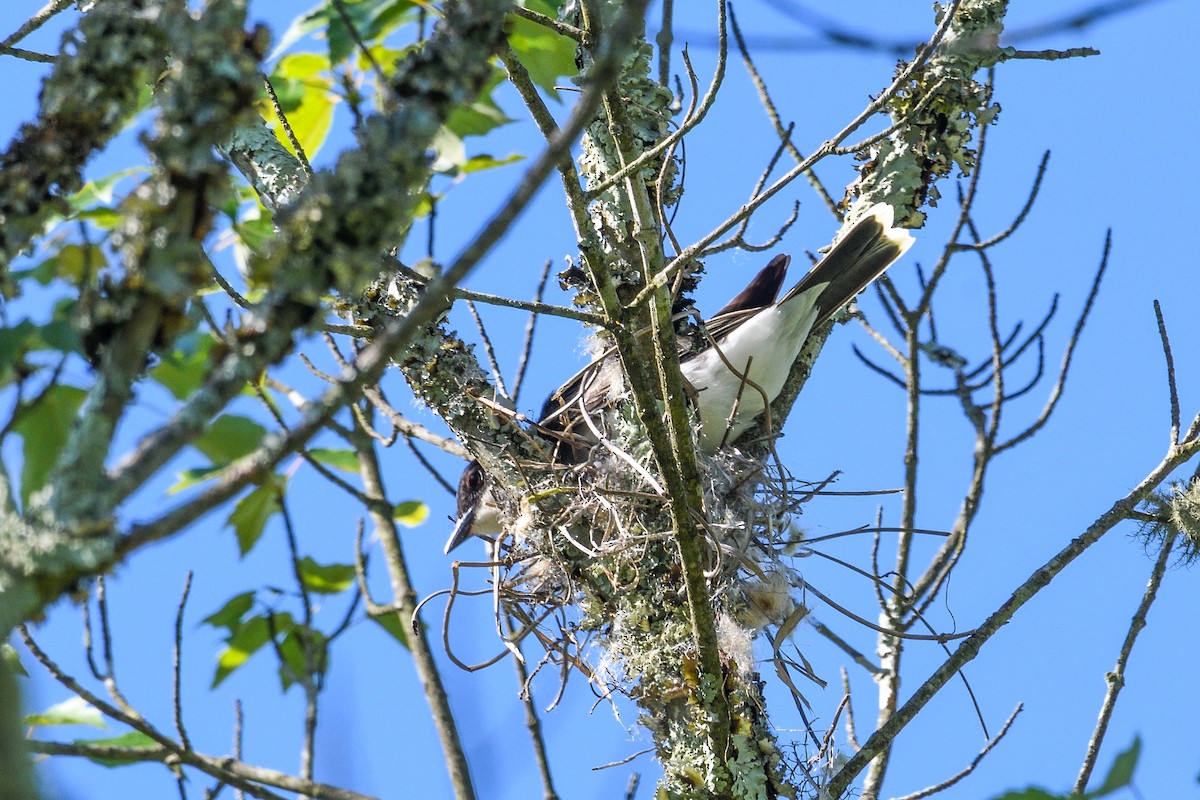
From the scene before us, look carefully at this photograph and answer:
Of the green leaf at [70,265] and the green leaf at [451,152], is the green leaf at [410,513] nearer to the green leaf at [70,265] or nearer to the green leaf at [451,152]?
the green leaf at [451,152]

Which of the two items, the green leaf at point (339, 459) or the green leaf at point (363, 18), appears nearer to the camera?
the green leaf at point (363, 18)

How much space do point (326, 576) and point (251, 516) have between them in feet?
1.20

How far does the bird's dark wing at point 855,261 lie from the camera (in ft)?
→ 11.6

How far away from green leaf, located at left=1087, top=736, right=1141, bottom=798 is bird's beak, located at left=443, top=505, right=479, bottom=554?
11.7ft

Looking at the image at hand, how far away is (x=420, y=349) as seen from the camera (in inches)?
124

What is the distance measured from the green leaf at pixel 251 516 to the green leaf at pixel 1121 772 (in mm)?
3212

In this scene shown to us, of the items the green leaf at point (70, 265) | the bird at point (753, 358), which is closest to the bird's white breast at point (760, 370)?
the bird at point (753, 358)

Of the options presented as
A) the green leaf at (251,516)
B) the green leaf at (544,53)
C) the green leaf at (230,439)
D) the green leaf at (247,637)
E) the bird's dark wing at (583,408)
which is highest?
the green leaf at (544,53)

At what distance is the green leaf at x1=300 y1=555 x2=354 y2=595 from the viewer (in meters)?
4.20

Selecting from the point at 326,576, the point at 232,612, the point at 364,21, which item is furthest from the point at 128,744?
the point at 364,21

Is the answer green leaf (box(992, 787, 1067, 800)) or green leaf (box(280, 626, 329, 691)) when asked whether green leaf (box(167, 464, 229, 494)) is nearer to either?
green leaf (box(280, 626, 329, 691))

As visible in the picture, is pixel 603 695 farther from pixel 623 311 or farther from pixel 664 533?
pixel 623 311

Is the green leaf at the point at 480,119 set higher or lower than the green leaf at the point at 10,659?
higher

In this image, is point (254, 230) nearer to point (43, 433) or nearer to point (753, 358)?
point (753, 358)
